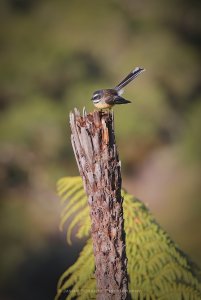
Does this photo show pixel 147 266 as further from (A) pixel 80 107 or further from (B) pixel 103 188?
(A) pixel 80 107

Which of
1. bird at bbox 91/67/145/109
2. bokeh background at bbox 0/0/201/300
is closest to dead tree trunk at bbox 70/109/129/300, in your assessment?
bird at bbox 91/67/145/109

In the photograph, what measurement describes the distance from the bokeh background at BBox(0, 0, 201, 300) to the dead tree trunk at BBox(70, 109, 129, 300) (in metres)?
3.85

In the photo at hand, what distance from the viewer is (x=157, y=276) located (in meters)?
1.53

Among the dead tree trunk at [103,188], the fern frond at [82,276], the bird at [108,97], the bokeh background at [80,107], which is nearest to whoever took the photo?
the dead tree trunk at [103,188]

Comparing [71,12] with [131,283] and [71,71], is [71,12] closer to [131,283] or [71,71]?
[71,71]

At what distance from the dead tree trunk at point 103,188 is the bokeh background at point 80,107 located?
12.6 feet

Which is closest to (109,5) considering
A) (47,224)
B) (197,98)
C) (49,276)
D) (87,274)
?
(197,98)

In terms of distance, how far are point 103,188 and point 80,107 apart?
4705 mm

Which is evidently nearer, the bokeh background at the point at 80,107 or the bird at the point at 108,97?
the bird at the point at 108,97

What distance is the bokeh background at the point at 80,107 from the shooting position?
5.48m

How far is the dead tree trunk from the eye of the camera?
1155 mm

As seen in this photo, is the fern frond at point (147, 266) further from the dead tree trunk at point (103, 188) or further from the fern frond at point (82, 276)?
the dead tree trunk at point (103, 188)

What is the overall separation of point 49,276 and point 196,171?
2.44 meters

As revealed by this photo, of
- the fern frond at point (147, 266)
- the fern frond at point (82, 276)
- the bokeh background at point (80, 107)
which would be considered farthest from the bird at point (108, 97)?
the bokeh background at point (80, 107)
